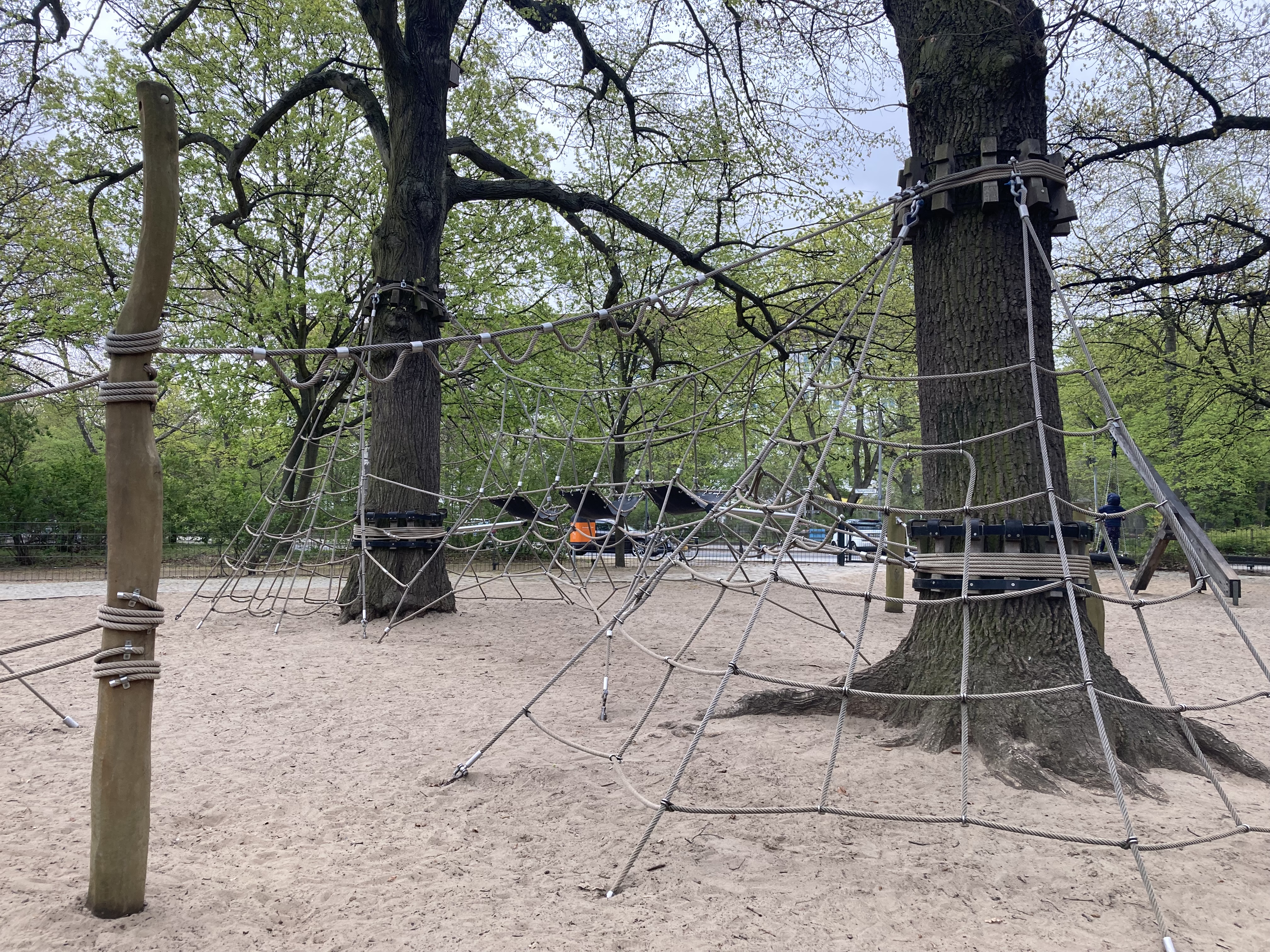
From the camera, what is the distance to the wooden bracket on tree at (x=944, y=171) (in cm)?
338

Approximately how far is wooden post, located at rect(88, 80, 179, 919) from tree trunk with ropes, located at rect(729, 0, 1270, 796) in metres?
2.65

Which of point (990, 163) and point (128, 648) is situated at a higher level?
point (990, 163)

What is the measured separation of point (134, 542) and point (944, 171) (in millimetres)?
3206

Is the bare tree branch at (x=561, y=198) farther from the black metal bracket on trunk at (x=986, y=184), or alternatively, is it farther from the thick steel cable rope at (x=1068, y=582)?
the thick steel cable rope at (x=1068, y=582)

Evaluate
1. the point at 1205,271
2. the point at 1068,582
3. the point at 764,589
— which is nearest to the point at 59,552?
the point at 764,589

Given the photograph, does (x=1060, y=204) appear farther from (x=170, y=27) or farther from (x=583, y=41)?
(x=170, y=27)

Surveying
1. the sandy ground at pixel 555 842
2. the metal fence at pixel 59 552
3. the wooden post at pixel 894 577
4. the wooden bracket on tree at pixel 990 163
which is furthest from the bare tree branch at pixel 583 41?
the metal fence at pixel 59 552

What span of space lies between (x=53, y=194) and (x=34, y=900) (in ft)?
50.7

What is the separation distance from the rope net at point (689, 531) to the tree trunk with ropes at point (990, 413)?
0.06 meters

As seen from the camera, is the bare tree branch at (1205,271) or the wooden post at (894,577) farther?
the wooden post at (894,577)

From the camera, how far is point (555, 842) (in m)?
2.55

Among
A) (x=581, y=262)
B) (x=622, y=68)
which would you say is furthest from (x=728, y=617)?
(x=581, y=262)

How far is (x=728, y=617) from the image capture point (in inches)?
321

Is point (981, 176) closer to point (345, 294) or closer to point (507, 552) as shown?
point (345, 294)
